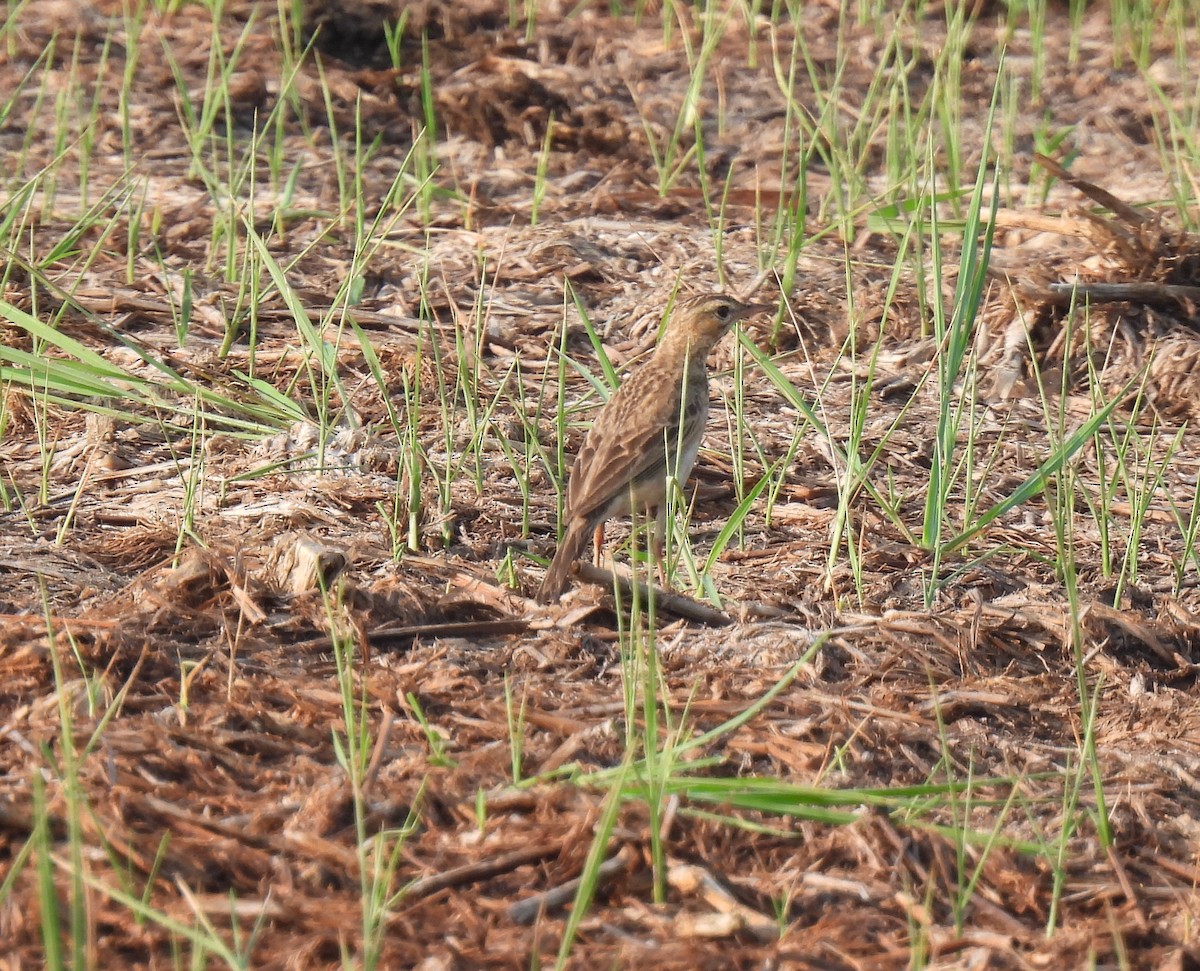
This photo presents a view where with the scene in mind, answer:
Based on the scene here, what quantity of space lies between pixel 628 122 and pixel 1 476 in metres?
4.77

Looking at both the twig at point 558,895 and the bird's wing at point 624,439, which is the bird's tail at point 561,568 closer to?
the bird's wing at point 624,439

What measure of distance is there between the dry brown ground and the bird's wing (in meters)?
0.24

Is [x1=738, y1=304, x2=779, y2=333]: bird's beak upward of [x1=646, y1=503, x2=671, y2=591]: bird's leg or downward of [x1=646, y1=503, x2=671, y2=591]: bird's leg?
upward

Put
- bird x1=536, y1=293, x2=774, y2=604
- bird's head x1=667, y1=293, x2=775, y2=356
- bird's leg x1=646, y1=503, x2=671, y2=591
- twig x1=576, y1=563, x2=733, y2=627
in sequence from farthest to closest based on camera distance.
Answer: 1. bird's head x1=667, y1=293, x2=775, y2=356
2. bird x1=536, y1=293, x2=774, y2=604
3. bird's leg x1=646, y1=503, x2=671, y2=591
4. twig x1=576, y1=563, x2=733, y2=627

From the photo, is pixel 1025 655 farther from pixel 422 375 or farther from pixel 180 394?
pixel 180 394

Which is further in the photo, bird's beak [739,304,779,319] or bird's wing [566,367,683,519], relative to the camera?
bird's beak [739,304,779,319]

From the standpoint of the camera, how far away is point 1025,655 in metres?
4.70

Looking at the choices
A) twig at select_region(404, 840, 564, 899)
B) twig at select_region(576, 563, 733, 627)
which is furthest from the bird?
twig at select_region(404, 840, 564, 899)

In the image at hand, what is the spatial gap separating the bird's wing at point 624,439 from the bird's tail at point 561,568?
0.19 metres

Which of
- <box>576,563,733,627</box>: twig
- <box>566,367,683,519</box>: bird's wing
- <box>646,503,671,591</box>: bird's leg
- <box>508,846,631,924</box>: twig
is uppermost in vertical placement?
<box>508,846,631,924</box>: twig

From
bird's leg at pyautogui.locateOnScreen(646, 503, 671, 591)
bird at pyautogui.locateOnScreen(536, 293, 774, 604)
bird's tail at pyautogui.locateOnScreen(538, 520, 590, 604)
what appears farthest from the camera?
bird at pyautogui.locateOnScreen(536, 293, 774, 604)

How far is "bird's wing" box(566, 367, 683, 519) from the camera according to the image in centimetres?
540

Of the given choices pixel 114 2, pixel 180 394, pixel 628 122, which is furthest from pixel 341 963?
pixel 114 2

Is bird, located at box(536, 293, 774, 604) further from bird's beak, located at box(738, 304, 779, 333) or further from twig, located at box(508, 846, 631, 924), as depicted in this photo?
twig, located at box(508, 846, 631, 924)
